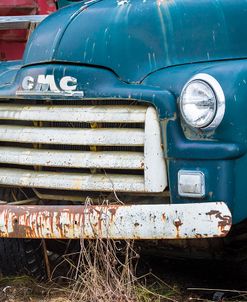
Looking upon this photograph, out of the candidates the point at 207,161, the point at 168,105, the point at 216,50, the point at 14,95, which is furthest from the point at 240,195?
the point at 14,95

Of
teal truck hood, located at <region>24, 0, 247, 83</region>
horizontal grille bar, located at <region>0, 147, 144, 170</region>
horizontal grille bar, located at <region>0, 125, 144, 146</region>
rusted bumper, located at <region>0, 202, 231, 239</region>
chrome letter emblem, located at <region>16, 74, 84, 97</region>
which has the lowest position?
rusted bumper, located at <region>0, 202, 231, 239</region>

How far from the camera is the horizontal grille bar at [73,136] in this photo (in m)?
3.69

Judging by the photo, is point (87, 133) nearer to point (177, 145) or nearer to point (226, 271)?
point (177, 145)

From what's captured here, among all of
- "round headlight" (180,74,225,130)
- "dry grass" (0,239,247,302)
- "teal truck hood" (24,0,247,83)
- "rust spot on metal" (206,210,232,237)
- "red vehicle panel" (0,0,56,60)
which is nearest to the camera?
"rust spot on metal" (206,210,232,237)

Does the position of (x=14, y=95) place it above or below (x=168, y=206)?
above

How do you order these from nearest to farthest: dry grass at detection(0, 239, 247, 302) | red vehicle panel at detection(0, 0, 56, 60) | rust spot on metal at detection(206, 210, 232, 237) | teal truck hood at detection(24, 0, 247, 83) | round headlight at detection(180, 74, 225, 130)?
rust spot on metal at detection(206, 210, 232, 237) < round headlight at detection(180, 74, 225, 130) < dry grass at detection(0, 239, 247, 302) < teal truck hood at detection(24, 0, 247, 83) < red vehicle panel at detection(0, 0, 56, 60)

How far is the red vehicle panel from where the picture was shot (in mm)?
6086

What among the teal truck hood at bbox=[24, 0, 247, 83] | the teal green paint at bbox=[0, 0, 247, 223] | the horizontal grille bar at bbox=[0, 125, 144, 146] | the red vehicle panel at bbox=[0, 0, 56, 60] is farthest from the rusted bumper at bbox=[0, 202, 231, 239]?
the red vehicle panel at bbox=[0, 0, 56, 60]

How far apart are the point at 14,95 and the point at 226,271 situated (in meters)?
1.70

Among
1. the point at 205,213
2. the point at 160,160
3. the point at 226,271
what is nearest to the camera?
the point at 205,213

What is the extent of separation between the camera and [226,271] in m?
4.79

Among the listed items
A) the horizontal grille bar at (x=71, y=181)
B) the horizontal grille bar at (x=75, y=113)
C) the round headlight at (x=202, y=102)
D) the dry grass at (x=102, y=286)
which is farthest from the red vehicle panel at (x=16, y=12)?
the round headlight at (x=202, y=102)

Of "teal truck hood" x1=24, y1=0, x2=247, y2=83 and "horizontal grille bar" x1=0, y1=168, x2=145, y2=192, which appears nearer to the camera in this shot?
"horizontal grille bar" x1=0, y1=168, x2=145, y2=192

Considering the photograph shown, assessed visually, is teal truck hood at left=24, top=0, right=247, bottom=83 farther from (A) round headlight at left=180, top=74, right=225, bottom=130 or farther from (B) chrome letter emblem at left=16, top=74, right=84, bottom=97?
(A) round headlight at left=180, top=74, right=225, bottom=130
